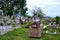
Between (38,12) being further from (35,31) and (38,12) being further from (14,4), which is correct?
(35,31)

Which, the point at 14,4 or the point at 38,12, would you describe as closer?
the point at 14,4

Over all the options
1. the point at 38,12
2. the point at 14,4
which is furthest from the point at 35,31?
the point at 38,12

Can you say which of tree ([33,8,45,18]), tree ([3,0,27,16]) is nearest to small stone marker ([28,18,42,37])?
tree ([3,0,27,16])

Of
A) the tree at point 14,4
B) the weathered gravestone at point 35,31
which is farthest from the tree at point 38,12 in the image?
the weathered gravestone at point 35,31

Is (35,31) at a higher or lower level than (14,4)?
lower

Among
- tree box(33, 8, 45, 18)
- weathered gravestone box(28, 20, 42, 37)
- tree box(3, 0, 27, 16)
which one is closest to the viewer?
weathered gravestone box(28, 20, 42, 37)

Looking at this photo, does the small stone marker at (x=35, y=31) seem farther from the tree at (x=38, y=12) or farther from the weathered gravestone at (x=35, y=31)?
the tree at (x=38, y=12)

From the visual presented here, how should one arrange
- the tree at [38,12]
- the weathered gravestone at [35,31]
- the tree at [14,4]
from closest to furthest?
the weathered gravestone at [35,31] < the tree at [14,4] < the tree at [38,12]

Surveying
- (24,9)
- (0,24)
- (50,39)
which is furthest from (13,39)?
(24,9)

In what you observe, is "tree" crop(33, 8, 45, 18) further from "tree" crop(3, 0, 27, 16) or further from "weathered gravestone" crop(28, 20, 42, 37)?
"weathered gravestone" crop(28, 20, 42, 37)

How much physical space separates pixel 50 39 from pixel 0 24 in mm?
4942

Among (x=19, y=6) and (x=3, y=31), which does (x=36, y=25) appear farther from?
(x=19, y=6)

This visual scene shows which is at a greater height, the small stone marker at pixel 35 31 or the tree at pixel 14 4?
the tree at pixel 14 4

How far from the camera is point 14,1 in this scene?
36.7m
